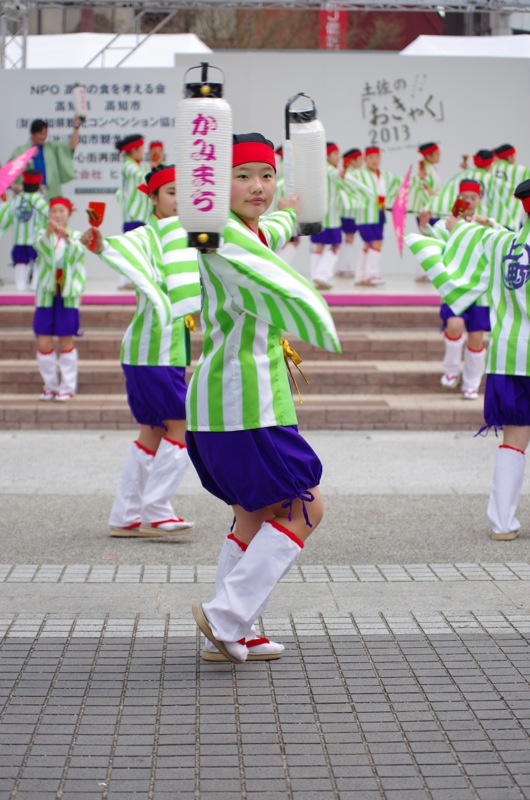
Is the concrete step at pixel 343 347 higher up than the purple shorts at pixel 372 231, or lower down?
lower down

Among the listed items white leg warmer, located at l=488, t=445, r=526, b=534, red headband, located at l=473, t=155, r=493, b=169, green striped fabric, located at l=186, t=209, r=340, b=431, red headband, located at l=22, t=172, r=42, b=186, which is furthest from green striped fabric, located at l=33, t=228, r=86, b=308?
green striped fabric, located at l=186, t=209, r=340, b=431

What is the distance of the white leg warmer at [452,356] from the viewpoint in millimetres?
10875

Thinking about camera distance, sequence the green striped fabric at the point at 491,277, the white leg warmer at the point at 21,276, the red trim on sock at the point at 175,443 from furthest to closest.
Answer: the white leg warmer at the point at 21,276, the red trim on sock at the point at 175,443, the green striped fabric at the point at 491,277

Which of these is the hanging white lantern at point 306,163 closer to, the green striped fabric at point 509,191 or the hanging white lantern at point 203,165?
the hanging white lantern at point 203,165

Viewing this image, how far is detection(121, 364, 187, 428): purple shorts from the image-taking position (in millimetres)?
6473

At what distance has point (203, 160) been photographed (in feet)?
13.3

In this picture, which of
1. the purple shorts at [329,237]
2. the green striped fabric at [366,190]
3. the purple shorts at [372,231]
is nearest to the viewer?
the purple shorts at [329,237]

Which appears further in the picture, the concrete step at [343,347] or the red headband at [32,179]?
the red headband at [32,179]

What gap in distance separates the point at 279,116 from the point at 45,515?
11.4 meters

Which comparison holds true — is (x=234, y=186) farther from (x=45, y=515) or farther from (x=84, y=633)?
(x=45, y=515)

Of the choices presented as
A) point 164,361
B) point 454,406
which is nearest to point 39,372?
point 454,406

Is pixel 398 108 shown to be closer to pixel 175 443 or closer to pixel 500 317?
pixel 500 317

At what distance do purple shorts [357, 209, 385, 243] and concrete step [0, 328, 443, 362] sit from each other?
12.8ft

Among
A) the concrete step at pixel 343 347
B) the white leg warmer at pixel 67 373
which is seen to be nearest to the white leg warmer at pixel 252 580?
the white leg warmer at pixel 67 373
